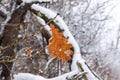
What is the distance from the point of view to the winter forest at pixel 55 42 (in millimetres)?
3434

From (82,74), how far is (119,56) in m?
14.8

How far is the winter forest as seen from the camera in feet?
11.3

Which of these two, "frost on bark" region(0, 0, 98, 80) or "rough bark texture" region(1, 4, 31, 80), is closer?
"frost on bark" region(0, 0, 98, 80)

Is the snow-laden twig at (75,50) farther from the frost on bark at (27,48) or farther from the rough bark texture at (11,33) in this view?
the rough bark texture at (11,33)

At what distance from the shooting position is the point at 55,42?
337cm

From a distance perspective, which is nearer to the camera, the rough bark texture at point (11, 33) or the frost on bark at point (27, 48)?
the frost on bark at point (27, 48)

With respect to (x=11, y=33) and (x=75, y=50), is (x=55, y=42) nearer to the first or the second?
(x=75, y=50)

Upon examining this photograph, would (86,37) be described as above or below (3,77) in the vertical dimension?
above

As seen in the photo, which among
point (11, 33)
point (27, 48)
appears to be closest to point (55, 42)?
point (27, 48)

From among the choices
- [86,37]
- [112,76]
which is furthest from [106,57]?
[86,37]

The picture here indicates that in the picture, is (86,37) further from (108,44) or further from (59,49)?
(59,49)

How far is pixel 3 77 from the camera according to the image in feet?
16.7

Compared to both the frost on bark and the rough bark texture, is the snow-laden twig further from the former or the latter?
the rough bark texture

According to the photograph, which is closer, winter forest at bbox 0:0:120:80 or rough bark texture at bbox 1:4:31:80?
winter forest at bbox 0:0:120:80
